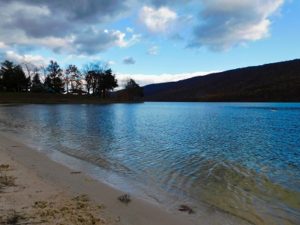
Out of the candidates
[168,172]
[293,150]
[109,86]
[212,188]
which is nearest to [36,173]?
[168,172]

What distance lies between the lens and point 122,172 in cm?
1360

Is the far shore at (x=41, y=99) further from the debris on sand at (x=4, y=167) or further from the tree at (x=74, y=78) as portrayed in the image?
the debris on sand at (x=4, y=167)

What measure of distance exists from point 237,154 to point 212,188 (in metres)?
7.95

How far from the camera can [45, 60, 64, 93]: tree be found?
13962 centimetres

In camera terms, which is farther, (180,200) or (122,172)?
(122,172)

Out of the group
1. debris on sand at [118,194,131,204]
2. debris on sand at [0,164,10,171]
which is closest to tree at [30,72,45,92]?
debris on sand at [0,164,10,171]

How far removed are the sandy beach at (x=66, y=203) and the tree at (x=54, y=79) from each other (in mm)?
132734

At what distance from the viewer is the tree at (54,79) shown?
139625 mm

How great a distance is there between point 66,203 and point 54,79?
13827cm

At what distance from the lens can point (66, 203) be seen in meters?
8.05

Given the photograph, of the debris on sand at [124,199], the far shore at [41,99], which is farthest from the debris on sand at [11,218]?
the far shore at [41,99]

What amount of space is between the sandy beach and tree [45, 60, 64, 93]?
13273cm

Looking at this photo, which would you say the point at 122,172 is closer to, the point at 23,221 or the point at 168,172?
the point at 168,172

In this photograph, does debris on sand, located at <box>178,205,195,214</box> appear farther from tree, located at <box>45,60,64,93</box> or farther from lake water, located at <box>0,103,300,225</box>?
tree, located at <box>45,60,64,93</box>
